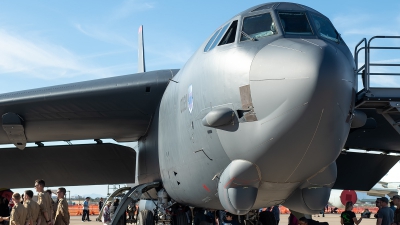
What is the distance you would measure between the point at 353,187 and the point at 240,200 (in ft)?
32.8

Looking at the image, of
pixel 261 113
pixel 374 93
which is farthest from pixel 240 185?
pixel 374 93

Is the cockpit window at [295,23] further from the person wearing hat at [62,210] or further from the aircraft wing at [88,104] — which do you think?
the person wearing hat at [62,210]

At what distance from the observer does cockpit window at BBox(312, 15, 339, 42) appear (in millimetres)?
7000

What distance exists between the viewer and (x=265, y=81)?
6.00 metres

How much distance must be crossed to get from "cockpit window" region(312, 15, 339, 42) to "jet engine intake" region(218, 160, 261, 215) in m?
2.02

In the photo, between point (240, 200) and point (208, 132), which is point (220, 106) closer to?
point (208, 132)

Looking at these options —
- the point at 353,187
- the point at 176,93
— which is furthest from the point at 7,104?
the point at 353,187

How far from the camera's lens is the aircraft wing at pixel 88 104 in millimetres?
11578

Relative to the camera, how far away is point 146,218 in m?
11.6

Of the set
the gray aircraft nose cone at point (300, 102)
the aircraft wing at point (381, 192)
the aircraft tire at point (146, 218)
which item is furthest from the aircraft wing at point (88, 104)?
the aircraft wing at point (381, 192)

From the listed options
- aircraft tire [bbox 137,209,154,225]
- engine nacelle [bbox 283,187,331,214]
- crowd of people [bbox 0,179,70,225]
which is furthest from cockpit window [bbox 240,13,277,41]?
aircraft tire [bbox 137,209,154,225]

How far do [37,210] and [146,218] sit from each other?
9.02 feet

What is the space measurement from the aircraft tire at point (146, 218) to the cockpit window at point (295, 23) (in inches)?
244

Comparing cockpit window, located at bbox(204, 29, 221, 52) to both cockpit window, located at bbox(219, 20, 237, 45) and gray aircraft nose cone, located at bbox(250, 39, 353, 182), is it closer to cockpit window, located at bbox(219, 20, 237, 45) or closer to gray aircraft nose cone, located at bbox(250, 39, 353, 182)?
cockpit window, located at bbox(219, 20, 237, 45)
